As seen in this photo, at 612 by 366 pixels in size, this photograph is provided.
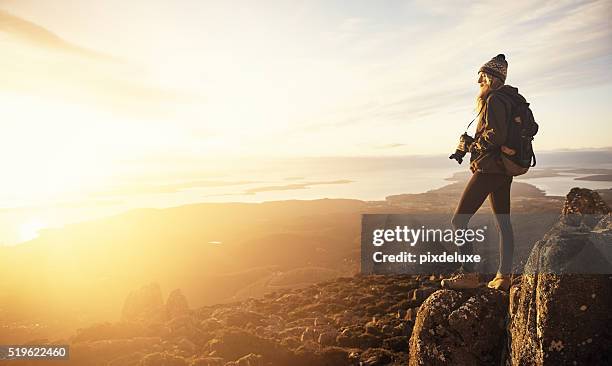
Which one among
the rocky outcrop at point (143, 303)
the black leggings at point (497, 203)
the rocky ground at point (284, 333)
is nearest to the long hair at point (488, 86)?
the black leggings at point (497, 203)

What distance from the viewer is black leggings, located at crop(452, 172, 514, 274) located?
6672 mm

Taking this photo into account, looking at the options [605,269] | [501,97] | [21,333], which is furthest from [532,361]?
[21,333]

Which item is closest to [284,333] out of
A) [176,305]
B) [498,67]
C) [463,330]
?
[176,305]

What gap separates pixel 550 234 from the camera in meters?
5.95

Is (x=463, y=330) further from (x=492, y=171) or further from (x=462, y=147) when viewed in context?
(x=462, y=147)

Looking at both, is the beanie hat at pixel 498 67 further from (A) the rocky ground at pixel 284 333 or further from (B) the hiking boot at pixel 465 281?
(A) the rocky ground at pixel 284 333

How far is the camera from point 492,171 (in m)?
6.58

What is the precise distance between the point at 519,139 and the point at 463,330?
10.8 feet

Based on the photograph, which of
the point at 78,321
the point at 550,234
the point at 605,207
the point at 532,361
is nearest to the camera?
the point at 532,361

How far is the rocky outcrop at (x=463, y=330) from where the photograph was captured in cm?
616

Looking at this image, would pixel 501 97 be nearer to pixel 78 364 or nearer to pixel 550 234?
pixel 550 234

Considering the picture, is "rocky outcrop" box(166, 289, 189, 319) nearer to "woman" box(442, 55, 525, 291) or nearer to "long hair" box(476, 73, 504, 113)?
"woman" box(442, 55, 525, 291)

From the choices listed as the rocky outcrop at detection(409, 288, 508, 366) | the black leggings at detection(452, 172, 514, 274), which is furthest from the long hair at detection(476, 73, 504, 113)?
the rocky outcrop at detection(409, 288, 508, 366)

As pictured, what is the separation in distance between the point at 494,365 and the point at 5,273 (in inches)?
3033
